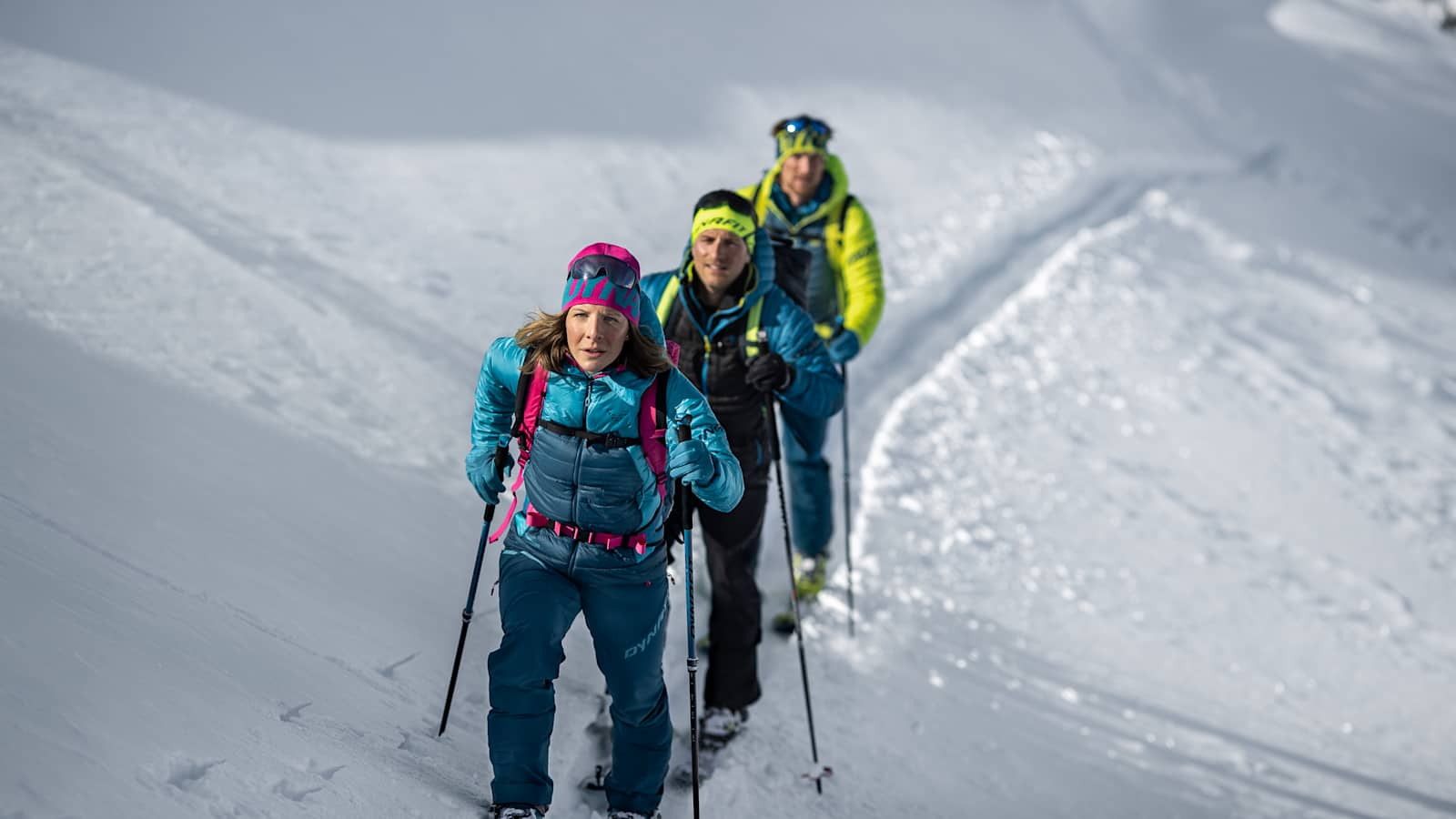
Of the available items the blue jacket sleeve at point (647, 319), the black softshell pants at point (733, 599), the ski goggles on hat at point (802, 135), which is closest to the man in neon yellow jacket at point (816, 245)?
the ski goggles on hat at point (802, 135)

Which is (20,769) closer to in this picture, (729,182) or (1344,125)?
(729,182)

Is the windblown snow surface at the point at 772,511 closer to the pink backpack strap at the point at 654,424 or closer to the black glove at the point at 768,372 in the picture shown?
the pink backpack strap at the point at 654,424

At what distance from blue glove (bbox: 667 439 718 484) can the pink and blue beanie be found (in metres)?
0.49

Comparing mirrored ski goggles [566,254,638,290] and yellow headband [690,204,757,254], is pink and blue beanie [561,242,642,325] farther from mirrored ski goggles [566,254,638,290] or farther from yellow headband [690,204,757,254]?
yellow headband [690,204,757,254]

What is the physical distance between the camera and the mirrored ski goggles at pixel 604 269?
3.76 meters

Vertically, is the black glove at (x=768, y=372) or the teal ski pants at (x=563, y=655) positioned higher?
the black glove at (x=768, y=372)

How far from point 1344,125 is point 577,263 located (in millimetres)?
21438

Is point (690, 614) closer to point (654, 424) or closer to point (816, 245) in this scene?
point (654, 424)

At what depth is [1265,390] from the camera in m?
10.8

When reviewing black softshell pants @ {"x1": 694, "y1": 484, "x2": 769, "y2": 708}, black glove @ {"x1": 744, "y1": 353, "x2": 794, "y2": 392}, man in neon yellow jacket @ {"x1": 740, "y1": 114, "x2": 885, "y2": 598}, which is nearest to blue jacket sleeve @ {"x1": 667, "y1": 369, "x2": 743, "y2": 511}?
black glove @ {"x1": 744, "y1": 353, "x2": 794, "y2": 392}

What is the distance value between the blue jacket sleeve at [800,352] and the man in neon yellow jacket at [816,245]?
1.31m

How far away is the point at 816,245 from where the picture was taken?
6.43 metres

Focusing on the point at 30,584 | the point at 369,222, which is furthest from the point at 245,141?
the point at 30,584

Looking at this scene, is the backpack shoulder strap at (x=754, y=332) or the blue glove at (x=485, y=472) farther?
the backpack shoulder strap at (x=754, y=332)
